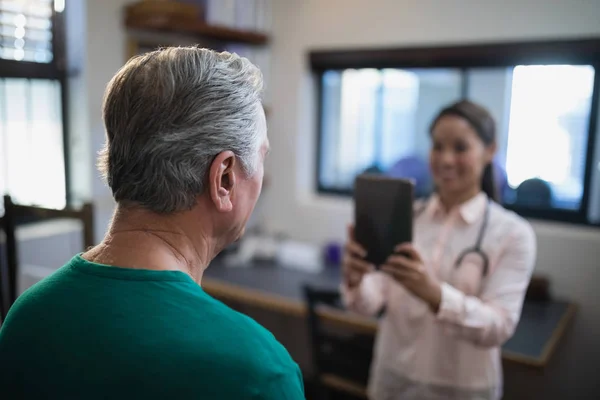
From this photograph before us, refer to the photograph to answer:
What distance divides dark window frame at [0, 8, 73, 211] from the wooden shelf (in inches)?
12.0

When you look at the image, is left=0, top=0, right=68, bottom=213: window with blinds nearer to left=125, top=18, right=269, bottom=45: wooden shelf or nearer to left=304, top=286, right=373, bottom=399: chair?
left=125, top=18, right=269, bottom=45: wooden shelf

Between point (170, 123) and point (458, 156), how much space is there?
0.99 metres

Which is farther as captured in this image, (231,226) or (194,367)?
(231,226)

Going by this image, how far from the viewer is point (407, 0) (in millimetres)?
2549

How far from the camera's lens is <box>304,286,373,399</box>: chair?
6.31 feet

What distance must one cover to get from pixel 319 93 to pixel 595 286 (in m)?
1.70

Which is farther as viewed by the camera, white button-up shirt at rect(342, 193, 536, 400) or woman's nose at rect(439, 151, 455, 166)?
woman's nose at rect(439, 151, 455, 166)

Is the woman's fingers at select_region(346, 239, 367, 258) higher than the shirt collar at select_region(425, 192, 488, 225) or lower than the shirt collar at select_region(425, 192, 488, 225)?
lower

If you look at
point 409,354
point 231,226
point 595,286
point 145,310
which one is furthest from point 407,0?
point 145,310

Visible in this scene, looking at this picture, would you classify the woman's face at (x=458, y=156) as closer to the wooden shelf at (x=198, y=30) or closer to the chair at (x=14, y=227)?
the chair at (x=14, y=227)

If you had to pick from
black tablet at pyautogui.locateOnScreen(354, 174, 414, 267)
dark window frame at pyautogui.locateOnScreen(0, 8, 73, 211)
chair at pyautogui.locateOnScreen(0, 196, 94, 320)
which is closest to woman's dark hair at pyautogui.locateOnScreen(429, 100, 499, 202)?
black tablet at pyautogui.locateOnScreen(354, 174, 414, 267)

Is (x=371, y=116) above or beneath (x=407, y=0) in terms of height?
beneath

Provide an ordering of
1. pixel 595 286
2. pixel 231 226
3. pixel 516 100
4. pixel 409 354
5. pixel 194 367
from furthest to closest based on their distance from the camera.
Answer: pixel 516 100
pixel 595 286
pixel 409 354
pixel 231 226
pixel 194 367

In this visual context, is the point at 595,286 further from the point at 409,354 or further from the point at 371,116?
the point at 371,116
